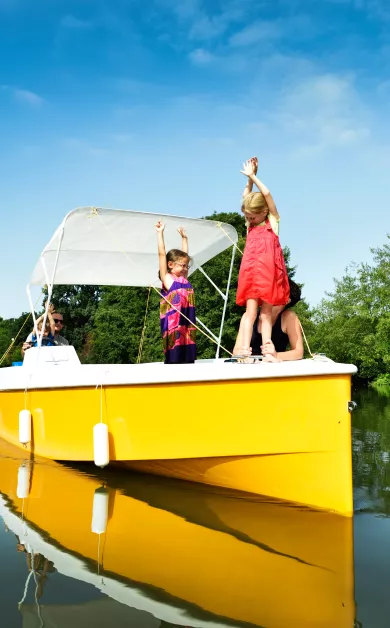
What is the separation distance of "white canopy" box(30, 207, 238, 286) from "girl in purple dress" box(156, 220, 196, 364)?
1.67ft

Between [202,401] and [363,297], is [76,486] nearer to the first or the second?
[202,401]

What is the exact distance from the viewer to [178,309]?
5742 millimetres

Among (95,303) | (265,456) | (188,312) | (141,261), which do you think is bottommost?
(265,456)

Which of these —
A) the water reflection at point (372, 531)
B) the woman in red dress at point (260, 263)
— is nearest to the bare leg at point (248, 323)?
the woman in red dress at point (260, 263)

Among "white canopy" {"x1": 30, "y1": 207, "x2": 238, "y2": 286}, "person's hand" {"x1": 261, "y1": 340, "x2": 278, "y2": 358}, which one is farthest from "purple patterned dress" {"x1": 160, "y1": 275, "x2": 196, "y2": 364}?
"person's hand" {"x1": 261, "y1": 340, "x2": 278, "y2": 358}

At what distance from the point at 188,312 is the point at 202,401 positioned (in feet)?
4.83

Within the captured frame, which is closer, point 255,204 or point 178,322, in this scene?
point 255,204

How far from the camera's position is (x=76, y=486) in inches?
212

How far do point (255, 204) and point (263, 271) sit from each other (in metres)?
0.54

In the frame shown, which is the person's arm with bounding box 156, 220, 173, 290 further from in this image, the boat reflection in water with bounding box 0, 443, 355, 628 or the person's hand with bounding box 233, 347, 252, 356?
the boat reflection in water with bounding box 0, 443, 355, 628

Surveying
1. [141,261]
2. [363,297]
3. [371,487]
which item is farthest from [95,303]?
[371,487]

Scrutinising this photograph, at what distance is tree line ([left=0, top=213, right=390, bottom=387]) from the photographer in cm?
3152

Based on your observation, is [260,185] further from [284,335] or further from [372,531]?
[372,531]

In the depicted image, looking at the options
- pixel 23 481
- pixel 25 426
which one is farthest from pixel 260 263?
pixel 25 426
